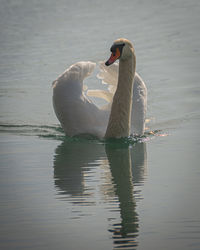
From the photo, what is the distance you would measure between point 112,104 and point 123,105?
0.17m

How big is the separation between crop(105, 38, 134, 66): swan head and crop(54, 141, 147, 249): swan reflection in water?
1.16 m

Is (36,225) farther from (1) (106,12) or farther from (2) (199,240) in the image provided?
(1) (106,12)

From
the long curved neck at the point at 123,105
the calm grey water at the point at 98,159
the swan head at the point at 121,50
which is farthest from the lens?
the long curved neck at the point at 123,105

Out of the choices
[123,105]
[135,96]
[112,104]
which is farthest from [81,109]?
[135,96]

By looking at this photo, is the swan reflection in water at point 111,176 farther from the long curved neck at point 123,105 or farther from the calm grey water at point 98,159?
the long curved neck at point 123,105

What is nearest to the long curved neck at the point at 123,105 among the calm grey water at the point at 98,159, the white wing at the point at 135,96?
the calm grey water at the point at 98,159

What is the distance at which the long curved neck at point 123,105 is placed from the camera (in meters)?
7.76

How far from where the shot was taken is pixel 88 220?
4.77m

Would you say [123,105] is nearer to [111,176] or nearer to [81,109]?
[81,109]

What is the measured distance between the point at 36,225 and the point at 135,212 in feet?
2.79

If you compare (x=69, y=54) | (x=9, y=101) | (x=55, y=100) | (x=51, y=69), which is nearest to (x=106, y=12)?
(x=69, y=54)

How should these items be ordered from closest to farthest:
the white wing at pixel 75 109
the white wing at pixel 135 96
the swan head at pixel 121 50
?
1. the swan head at pixel 121 50
2. the white wing at pixel 75 109
3. the white wing at pixel 135 96

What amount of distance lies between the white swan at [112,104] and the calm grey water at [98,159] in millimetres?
205

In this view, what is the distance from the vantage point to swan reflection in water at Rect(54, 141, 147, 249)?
15.2ft
